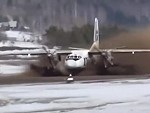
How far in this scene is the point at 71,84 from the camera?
5.44 meters

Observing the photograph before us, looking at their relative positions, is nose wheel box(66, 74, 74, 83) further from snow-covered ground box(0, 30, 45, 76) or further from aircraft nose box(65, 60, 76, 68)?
snow-covered ground box(0, 30, 45, 76)

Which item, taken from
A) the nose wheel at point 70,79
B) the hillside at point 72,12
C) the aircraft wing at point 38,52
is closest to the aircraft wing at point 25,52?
the aircraft wing at point 38,52

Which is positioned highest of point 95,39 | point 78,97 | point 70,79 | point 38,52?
point 95,39

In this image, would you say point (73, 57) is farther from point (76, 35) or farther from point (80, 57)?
point (76, 35)

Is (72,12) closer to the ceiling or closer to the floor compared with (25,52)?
closer to the ceiling

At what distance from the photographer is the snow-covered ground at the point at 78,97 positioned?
17.1ft

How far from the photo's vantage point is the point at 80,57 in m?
5.45

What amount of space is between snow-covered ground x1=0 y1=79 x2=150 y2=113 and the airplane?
170 mm

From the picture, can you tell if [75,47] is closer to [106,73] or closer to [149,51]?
[106,73]

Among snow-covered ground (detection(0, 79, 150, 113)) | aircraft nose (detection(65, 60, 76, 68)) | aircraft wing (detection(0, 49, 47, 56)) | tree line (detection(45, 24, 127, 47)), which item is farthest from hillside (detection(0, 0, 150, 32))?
snow-covered ground (detection(0, 79, 150, 113))

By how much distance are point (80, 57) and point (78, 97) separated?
0.42 meters

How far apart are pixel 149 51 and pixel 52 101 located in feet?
3.82

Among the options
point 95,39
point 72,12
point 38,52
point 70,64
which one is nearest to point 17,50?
point 38,52

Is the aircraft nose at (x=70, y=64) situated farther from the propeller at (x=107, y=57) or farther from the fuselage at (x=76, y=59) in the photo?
the propeller at (x=107, y=57)
